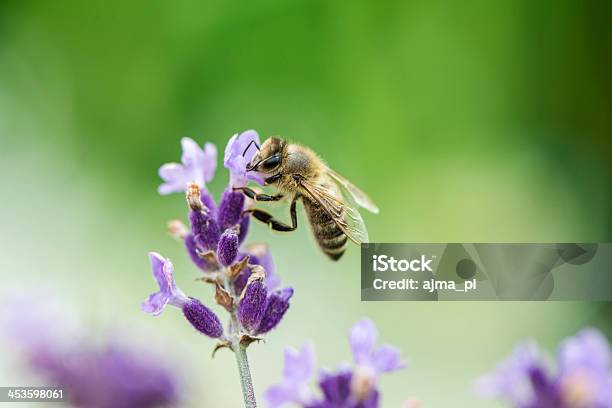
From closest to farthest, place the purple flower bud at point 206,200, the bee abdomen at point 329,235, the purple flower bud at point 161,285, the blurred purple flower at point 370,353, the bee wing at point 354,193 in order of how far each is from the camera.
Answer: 1. the blurred purple flower at point 370,353
2. the purple flower bud at point 161,285
3. the purple flower bud at point 206,200
4. the bee abdomen at point 329,235
5. the bee wing at point 354,193

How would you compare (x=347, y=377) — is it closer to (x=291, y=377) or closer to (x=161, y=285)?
(x=291, y=377)

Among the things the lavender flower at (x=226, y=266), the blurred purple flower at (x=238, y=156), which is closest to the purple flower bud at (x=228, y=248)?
the lavender flower at (x=226, y=266)

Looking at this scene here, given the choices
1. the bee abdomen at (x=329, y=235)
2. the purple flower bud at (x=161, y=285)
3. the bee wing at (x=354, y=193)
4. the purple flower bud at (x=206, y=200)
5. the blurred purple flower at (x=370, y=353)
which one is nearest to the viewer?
the blurred purple flower at (x=370, y=353)

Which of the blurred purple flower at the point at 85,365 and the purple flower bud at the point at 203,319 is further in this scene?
the blurred purple flower at the point at 85,365

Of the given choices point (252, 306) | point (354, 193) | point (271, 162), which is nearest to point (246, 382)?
point (252, 306)

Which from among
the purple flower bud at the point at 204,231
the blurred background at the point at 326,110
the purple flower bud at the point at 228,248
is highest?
the blurred background at the point at 326,110

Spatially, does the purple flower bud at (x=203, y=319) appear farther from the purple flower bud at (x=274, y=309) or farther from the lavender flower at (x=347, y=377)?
the lavender flower at (x=347, y=377)

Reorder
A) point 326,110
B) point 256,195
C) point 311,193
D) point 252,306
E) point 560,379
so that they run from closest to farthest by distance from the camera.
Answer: point 560,379
point 252,306
point 256,195
point 311,193
point 326,110

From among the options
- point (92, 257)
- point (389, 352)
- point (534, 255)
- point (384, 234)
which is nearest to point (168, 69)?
point (92, 257)
